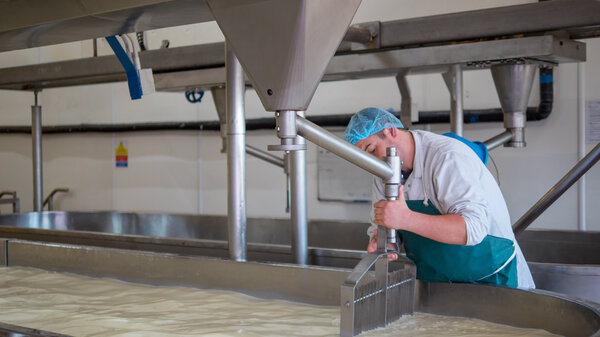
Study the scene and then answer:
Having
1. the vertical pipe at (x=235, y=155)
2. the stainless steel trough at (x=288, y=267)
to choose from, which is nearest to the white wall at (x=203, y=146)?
the stainless steel trough at (x=288, y=267)

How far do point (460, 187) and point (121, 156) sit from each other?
404 centimetres

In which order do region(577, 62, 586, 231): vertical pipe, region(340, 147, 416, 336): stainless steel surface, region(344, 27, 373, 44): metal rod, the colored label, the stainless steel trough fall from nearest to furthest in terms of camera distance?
region(340, 147, 416, 336): stainless steel surface, the stainless steel trough, region(344, 27, 373, 44): metal rod, region(577, 62, 586, 231): vertical pipe, the colored label

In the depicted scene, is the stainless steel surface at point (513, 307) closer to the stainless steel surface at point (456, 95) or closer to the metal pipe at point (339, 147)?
the metal pipe at point (339, 147)

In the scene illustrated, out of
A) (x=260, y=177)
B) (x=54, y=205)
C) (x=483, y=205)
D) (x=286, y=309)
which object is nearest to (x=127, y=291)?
(x=286, y=309)

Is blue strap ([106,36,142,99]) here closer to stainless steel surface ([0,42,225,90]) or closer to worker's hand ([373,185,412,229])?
worker's hand ([373,185,412,229])

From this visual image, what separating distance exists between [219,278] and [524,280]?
0.86m

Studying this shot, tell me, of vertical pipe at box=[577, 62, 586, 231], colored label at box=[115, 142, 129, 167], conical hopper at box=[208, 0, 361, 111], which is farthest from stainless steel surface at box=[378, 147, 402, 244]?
colored label at box=[115, 142, 129, 167]

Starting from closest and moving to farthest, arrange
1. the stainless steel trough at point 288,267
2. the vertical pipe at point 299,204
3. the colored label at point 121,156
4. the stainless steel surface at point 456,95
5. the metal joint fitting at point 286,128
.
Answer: the metal joint fitting at point 286,128, the stainless steel trough at point 288,267, the vertical pipe at point 299,204, the stainless steel surface at point 456,95, the colored label at point 121,156

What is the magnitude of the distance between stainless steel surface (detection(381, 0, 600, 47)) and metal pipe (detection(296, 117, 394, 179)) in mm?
844

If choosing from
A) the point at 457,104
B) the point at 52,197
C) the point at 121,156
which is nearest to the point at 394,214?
the point at 457,104

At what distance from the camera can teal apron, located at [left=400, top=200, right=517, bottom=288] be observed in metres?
1.52

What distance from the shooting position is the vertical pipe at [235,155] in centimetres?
181

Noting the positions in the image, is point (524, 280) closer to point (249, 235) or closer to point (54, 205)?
point (249, 235)

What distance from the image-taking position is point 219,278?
Result: 1756mm
